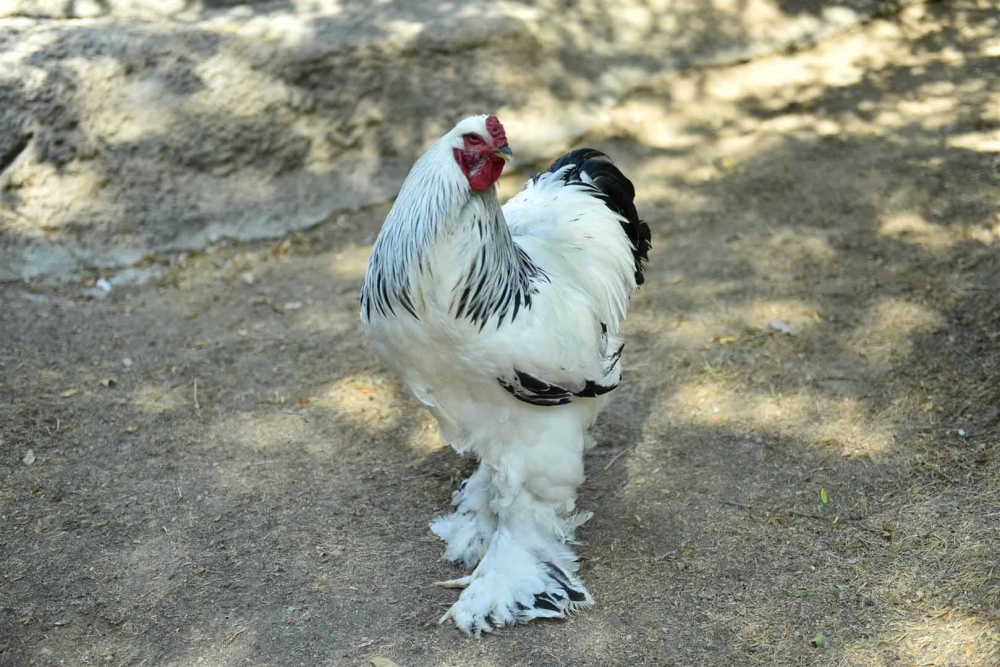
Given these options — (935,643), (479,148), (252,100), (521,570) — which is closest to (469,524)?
(521,570)

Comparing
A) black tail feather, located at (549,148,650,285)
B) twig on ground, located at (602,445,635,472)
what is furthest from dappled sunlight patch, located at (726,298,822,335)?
black tail feather, located at (549,148,650,285)

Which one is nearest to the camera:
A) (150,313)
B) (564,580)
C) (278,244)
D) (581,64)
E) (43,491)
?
(564,580)

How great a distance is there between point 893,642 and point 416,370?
89.3 inches

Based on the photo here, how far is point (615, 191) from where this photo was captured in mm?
4613

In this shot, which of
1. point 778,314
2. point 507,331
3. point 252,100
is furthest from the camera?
point 252,100

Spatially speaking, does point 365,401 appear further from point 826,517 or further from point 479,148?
point 826,517

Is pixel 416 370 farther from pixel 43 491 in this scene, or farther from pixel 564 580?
pixel 43 491

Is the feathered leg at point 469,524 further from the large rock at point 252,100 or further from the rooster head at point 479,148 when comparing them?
the large rock at point 252,100

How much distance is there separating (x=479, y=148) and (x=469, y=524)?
6.38ft

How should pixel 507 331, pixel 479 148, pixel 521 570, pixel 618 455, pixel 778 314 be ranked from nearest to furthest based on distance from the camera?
pixel 479 148
pixel 507 331
pixel 521 570
pixel 618 455
pixel 778 314

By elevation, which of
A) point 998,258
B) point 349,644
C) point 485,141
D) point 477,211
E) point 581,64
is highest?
point 485,141

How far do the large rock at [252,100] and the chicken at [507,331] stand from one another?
333 cm

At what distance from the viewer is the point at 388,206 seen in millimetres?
7711

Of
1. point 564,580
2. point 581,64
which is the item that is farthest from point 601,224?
point 581,64
